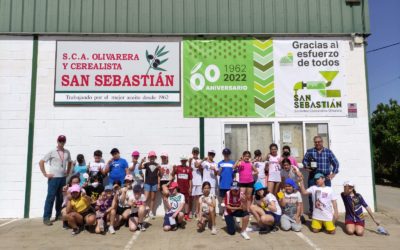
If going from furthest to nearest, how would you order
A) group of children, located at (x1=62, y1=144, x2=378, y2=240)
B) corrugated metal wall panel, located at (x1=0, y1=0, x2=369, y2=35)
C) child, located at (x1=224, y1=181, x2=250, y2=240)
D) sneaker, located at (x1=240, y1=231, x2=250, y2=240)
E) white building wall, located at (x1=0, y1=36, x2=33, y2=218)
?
1. corrugated metal wall panel, located at (x1=0, y1=0, x2=369, y2=35)
2. white building wall, located at (x1=0, y1=36, x2=33, y2=218)
3. group of children, located at (x1=62, y1=144, x2=378, y2=240)
4. child, located at (x1=224, y1=181, x2=250, y2=240)
5. sneaker, located at (x1=240, y1=231, x2=250, y2=240)

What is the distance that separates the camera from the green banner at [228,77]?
964 centimetres

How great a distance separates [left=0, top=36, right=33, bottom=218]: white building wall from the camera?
9.18 metres

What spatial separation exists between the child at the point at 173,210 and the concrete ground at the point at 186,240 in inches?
8.2

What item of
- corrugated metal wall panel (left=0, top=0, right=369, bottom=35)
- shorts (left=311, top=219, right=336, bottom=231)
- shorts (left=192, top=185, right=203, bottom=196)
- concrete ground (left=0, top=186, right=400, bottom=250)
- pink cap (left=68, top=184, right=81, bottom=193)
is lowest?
concrete ground (left=0, top=186, right=400, bottom=250)

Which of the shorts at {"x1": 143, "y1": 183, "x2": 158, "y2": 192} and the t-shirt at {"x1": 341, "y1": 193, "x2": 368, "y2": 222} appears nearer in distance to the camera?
the t-shirt at {"x1": 341, "y1": 193, "x2": 368, "y2": 222}

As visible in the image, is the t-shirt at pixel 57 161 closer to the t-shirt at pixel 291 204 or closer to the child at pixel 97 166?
the child at pixel 97 166

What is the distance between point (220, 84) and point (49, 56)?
16.8ft

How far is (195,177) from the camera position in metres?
8.70

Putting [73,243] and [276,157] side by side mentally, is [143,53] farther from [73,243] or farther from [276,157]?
[73,243]

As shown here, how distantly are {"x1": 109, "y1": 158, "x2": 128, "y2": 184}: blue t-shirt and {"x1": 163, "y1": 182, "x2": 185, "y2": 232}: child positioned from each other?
5.32 ft

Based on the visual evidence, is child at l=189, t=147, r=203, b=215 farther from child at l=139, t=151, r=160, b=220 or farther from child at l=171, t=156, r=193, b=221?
child at l=139, t=151, r=160, b=220

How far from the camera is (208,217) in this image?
7.46m

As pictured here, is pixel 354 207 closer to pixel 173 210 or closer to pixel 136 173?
pixel 173 210

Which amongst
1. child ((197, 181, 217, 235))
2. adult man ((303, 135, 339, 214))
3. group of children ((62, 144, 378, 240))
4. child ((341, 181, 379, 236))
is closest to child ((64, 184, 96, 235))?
group of children ((62, 144, 378, 240))
